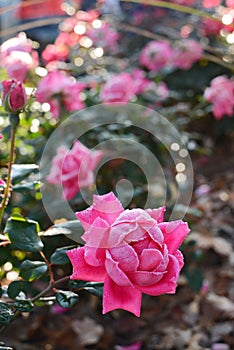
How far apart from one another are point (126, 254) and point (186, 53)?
66.3 inches

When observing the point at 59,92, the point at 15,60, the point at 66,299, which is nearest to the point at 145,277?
the point at 66,299

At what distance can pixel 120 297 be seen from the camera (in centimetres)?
70

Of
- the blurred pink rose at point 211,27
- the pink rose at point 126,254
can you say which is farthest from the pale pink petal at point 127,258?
the blurred pink rose at point 211,27

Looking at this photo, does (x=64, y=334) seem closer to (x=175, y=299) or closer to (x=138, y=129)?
(x=175, y=299)

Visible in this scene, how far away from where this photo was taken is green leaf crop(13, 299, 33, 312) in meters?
0.80

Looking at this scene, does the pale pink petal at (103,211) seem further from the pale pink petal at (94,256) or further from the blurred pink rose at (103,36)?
the blurred pink rose at (103,36)

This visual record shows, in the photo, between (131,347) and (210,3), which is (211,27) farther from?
(131,347)

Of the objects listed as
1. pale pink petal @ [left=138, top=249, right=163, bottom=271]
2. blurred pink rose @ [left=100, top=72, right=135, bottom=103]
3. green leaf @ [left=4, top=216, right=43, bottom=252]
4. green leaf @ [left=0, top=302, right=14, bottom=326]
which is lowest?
blurred pink rose @ [left=100, top=72, right=135, bottom=103]

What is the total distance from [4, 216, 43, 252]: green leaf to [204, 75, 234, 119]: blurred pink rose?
3.22ft

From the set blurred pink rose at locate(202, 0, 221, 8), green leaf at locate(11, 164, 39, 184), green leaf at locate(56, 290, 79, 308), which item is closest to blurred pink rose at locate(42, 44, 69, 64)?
blurred pink rose at locate(202, 0, 221, 8)

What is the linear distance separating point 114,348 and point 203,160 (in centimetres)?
111

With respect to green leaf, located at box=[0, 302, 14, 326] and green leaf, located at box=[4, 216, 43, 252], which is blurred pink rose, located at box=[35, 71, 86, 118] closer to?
green leaf, located at box=[4, 216, 43, 252]

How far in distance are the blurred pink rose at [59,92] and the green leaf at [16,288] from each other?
0.61m

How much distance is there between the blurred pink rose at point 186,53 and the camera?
7.36ft
